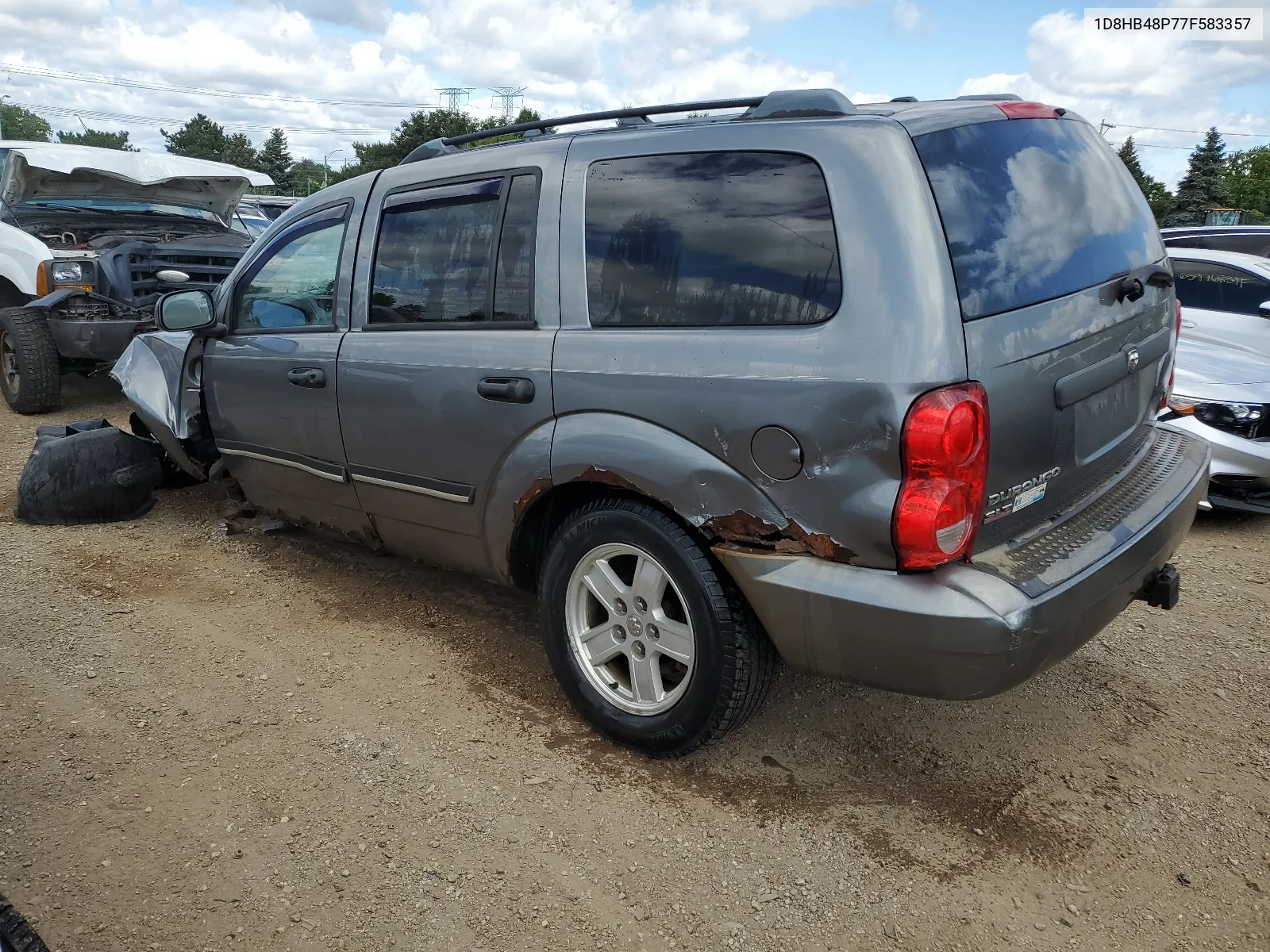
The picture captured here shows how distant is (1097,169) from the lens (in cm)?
287

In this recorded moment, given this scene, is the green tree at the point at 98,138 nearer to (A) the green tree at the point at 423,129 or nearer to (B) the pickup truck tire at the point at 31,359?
(A) the green tree at the point at 423,129

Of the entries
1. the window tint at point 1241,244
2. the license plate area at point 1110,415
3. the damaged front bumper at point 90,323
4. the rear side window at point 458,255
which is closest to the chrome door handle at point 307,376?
the rear side window at point 458,255

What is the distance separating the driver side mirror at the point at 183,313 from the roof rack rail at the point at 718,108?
1.18m

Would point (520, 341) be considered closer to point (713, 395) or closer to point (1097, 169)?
point (713, 395)

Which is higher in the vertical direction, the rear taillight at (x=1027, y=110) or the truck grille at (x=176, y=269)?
the rear taillight at (x=1027, y=110)

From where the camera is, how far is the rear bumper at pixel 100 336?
273 inches

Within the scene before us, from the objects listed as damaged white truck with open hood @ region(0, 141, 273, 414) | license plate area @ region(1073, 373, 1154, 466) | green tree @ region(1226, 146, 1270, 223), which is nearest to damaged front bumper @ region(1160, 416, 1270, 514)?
license plate area @ region(1073, 373, 1154, 466)

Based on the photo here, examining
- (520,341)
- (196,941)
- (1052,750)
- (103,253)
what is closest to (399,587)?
(520,341)

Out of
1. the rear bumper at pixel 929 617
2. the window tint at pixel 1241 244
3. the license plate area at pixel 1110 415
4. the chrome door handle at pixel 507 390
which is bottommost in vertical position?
the rear bumper at pixel 929 617

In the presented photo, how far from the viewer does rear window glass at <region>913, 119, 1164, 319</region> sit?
229 cm

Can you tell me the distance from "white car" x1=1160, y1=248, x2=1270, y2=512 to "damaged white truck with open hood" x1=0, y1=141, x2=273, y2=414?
21.6ft

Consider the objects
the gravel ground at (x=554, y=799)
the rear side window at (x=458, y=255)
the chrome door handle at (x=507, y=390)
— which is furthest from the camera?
the rear side window at (x=458, y=255)

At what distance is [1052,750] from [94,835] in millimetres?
2856

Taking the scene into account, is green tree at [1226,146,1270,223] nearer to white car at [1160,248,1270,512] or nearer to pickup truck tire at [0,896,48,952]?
white car at [1160,248,1270,512]
